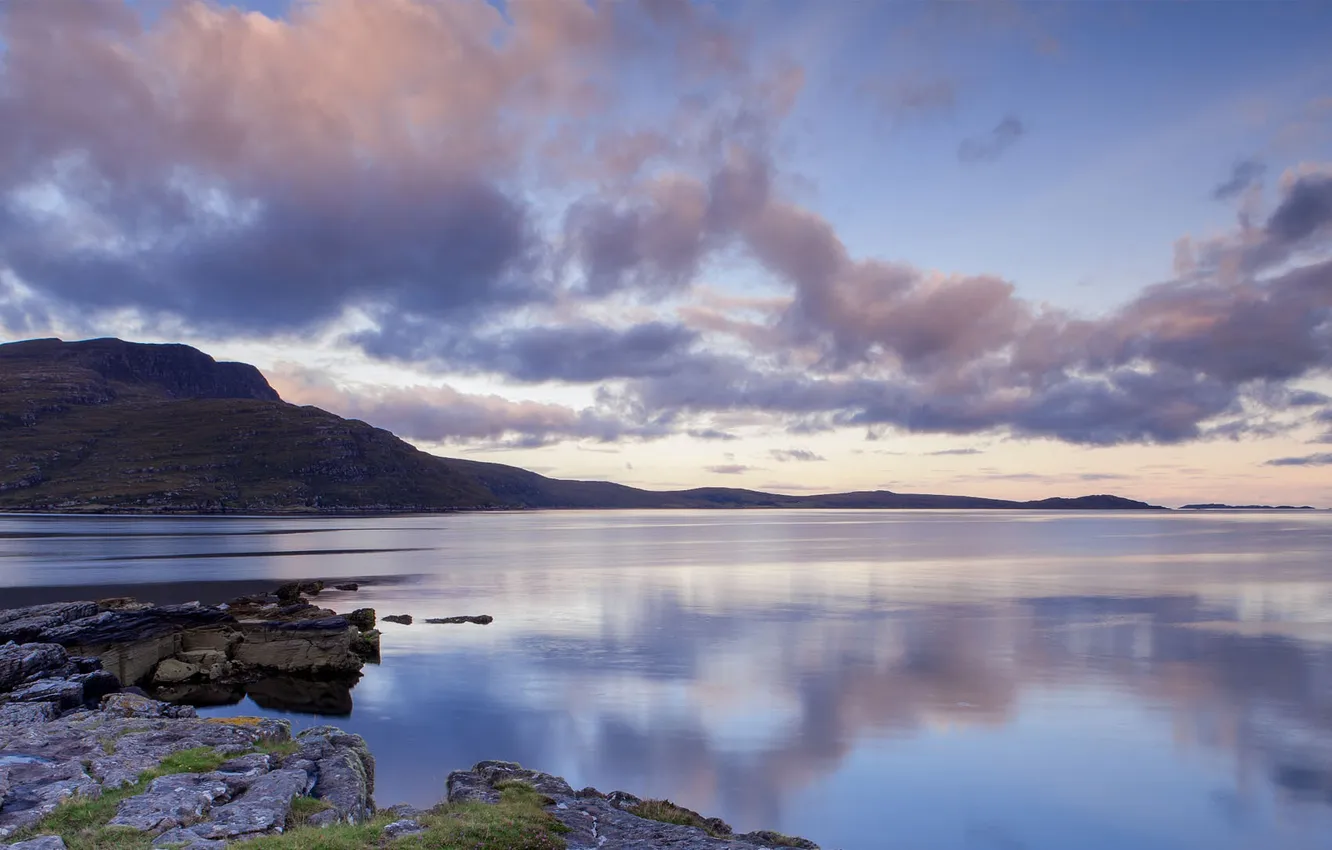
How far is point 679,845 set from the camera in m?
15.3

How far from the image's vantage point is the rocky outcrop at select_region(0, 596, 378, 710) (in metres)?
33.7

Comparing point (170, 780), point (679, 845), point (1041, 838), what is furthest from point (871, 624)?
point (170, 780)

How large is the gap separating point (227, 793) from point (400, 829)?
14.1 feet

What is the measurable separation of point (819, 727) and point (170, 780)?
22597 mm

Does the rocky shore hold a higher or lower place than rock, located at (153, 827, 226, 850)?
lower

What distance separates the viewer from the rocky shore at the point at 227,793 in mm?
13570

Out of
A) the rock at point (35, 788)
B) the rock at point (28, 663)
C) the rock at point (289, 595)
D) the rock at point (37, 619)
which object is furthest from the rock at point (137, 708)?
the rock at point (289, 595)

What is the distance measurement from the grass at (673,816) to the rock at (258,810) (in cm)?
768

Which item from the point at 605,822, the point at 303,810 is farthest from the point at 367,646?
the point at 605,822

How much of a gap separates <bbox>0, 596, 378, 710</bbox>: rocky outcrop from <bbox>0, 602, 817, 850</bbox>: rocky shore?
5.40m

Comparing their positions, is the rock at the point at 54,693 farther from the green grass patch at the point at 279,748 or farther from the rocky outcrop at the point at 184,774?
the green grass patch at the point at 279,748

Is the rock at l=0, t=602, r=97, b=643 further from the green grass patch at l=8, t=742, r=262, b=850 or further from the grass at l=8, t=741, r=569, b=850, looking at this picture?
the grass at l=8, t=741, r=569, b=850

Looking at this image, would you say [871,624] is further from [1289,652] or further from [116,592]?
[116,592]

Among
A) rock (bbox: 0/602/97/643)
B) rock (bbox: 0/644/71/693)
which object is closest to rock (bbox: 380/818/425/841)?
rock (bbox: 0/644/71/693)
